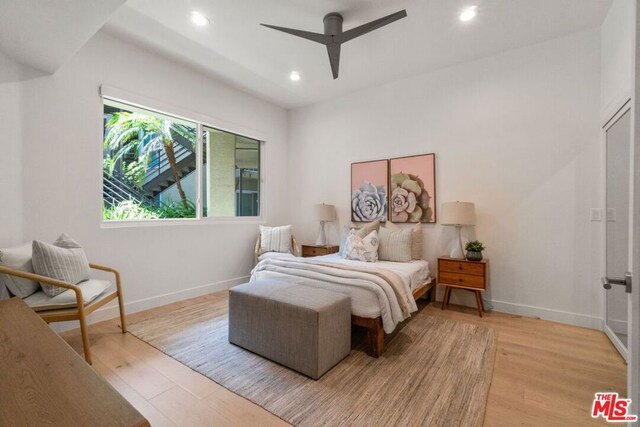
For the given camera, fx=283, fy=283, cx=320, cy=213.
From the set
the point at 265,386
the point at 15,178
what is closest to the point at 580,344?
the point at 265,386

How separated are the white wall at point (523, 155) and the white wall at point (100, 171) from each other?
266cm

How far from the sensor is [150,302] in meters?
3.28

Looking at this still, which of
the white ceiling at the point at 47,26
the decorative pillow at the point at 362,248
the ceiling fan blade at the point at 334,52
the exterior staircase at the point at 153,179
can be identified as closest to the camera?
the white ceiling at the point at 47,26

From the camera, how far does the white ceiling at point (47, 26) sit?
5.98ft

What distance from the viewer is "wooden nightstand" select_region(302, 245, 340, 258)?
4.31 metres

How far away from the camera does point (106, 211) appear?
3.08 metres

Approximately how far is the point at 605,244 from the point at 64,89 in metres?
5.37

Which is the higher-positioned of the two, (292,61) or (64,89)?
(292,61)

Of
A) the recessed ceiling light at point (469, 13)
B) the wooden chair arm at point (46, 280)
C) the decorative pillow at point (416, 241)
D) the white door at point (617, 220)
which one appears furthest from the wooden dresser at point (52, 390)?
the recessed ceiling light at point (469, 13)

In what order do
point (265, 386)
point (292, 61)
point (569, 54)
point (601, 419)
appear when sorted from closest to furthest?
point (601, 419) < point (265, 386) < point (569, 54) < point (292, 61)

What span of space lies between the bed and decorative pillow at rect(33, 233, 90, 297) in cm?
151

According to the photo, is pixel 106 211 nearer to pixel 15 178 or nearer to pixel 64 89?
pixel 15 178

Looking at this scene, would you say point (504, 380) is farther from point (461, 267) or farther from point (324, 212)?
point (324, 212)

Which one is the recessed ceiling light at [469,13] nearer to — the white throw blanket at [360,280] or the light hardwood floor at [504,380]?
the white throw blanket at [360,280]
